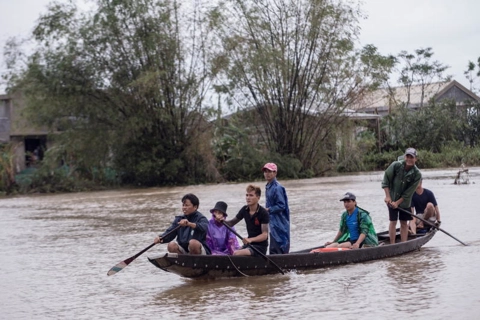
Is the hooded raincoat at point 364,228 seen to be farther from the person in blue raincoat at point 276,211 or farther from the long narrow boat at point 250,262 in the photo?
the person in blue raincoat at point 276,211

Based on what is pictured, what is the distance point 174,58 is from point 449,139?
1398 centimetres

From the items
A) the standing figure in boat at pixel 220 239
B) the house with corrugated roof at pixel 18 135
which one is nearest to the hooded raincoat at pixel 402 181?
the standing figure in boat at pixel 220 239

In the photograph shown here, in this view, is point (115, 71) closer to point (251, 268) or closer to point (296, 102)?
point (296, 102)

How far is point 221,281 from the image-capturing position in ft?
30.4

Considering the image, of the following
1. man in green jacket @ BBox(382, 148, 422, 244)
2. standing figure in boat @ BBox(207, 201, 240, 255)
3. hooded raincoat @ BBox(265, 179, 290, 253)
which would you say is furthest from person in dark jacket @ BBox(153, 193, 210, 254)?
man in green jacket @ BBox(382, 148, 422, 244)

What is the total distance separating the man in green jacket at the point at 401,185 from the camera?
10602 millimetres

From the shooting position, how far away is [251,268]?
9.23 m

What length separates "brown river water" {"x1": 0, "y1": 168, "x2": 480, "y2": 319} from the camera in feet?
25.7

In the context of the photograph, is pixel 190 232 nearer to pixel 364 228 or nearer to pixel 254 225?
pixel 254 225

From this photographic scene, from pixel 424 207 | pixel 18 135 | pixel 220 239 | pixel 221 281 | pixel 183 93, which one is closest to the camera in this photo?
pixel 221 281

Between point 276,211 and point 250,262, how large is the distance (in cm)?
68

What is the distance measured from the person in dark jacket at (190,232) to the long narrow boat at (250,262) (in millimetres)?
180

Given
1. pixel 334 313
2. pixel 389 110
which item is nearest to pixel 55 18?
pixel 389 110

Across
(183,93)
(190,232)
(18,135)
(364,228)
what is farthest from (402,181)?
(18,135)
